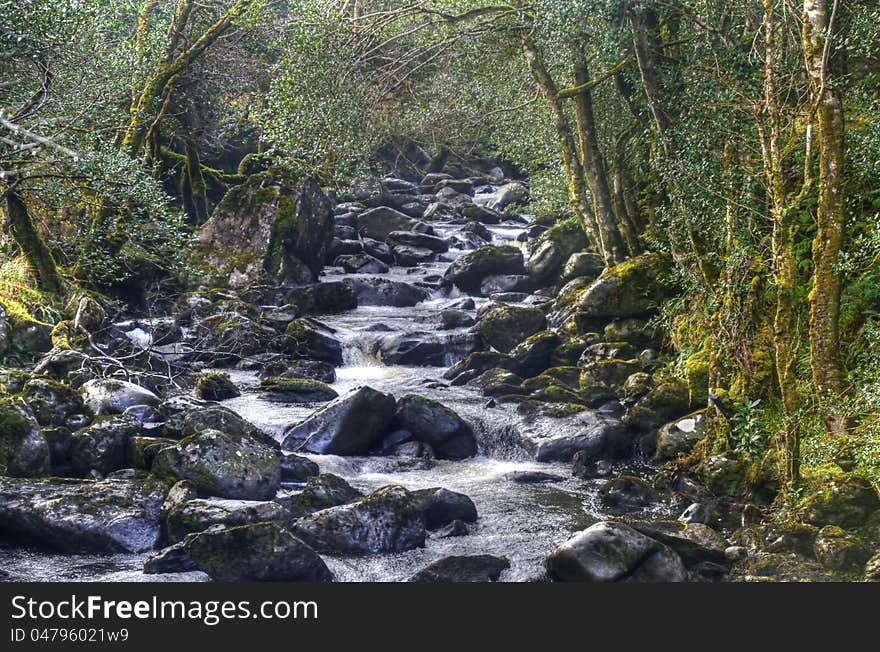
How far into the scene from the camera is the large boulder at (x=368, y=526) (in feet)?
36.5

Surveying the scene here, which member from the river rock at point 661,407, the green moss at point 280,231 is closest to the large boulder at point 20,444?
the river rock at point 661,407

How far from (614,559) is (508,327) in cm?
1214

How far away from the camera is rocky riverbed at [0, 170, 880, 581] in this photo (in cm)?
1023

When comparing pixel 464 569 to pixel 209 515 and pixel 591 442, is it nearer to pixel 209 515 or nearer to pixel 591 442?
pixel 209 515

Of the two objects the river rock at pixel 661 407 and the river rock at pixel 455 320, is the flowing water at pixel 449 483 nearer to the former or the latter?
the river rock at pixel 455 320

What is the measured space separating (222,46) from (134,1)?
4.29 meters

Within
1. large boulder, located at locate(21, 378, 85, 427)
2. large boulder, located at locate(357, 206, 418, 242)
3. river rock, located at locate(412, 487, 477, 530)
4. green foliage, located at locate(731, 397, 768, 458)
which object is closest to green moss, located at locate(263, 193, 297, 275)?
large boulder, located at locate(357, 206, 418, 242)

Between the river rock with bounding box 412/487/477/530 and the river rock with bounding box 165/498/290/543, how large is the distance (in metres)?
2.04

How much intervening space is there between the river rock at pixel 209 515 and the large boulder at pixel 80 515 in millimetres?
327

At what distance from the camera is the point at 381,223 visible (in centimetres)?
3475

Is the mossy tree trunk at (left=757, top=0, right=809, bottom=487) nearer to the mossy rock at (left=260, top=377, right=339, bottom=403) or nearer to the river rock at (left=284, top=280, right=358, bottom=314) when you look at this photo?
the mossy rock at (left=260, top=377, right=339, bottom=403)

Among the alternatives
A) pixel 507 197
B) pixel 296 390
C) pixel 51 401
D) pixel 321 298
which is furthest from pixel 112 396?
pixel 507 197

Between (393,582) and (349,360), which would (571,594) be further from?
(349,360)

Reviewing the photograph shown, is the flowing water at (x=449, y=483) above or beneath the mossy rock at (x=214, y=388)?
beneath
